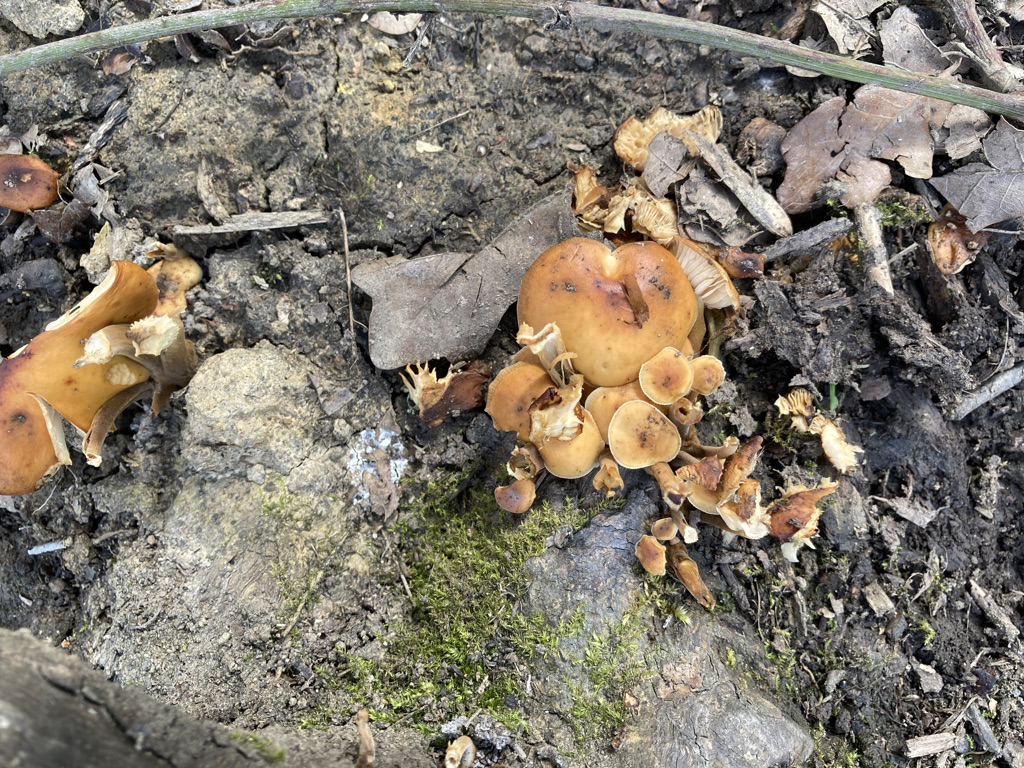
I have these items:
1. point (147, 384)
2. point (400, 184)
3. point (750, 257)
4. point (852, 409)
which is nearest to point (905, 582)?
point (852, 409)

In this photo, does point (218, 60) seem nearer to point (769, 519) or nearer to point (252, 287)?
point (252, 287)

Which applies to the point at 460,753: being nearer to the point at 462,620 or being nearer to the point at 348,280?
the point at 462,620

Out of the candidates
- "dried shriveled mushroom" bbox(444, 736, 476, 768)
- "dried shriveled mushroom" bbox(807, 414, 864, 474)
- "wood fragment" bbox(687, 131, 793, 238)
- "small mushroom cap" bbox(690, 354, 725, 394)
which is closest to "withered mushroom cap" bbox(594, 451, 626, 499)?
"small mushroom cap" bbox(690, 354, 725, 394)

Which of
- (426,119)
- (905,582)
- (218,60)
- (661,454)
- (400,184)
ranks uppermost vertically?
(218,60)

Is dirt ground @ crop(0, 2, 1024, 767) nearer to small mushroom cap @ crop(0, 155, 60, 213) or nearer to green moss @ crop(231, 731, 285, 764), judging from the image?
small mushroom cap @ crop(0, 155, 60, 213)

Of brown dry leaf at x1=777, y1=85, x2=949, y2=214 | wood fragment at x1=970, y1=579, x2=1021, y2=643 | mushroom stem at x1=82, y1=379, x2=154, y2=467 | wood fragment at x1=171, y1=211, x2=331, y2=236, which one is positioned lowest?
wood fragment at x1=970, y1=579, x2=1021, y2=643

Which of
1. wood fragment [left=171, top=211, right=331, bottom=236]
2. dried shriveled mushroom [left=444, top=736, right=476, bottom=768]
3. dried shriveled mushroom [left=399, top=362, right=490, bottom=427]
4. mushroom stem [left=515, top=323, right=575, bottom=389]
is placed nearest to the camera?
dried shriveled mushroom [left=444, top=736, right=476, bottom=768]
